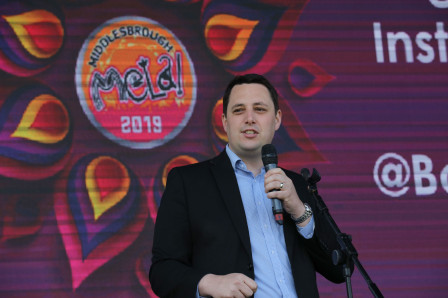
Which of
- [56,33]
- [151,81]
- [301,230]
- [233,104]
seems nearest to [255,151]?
[233,104]

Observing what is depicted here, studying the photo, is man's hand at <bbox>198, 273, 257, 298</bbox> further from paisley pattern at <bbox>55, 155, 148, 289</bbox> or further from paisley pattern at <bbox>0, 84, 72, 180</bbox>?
paisley pattern at <bbox>0, 84, 72, 180</bbox>

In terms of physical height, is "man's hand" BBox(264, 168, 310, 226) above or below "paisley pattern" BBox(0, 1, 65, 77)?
below

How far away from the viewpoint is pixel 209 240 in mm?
2307

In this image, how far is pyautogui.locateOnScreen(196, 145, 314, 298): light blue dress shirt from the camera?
227 centimetres

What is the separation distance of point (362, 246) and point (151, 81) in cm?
182

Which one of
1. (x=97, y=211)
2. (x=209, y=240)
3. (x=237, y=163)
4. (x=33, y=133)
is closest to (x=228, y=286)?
(x=209, y=240)

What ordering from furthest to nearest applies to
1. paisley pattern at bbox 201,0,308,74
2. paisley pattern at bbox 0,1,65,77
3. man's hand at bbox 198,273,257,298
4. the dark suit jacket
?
paisley pattern at bbox 201,0,308,74 < paisley pattern at bbox 0,1,65,77 < the dark suit jacket < man's hand at bbox 198,273,257,298

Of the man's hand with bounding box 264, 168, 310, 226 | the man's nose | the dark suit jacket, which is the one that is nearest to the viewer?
the man's hand with bounding box 264, 168, 310, 226

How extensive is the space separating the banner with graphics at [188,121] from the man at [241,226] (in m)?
1.72

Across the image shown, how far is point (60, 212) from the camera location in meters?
4.06

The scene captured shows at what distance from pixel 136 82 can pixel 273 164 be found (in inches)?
86.5

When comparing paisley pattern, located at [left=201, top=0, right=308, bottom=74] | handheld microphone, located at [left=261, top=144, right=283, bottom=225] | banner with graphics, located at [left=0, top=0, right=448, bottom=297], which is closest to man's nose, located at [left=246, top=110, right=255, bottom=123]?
handheld microphone, located at [left=261, top=144, right=283, bottom=225]

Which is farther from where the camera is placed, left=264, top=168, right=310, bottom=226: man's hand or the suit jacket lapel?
the suit jacket lapel

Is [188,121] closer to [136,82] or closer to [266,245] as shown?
[136,82]
